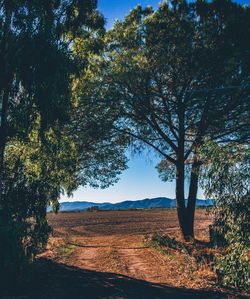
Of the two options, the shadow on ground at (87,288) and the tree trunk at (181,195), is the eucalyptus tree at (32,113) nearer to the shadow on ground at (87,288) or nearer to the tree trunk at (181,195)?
the shadow on ground at (87,288)

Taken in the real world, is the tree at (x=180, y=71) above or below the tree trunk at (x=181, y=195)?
above

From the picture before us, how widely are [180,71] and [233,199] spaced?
12.5 m

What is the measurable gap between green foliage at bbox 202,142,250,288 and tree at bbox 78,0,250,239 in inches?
360

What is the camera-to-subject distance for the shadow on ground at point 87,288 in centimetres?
1211

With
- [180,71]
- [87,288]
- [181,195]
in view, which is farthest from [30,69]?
[181,195]

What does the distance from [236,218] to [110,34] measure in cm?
1518

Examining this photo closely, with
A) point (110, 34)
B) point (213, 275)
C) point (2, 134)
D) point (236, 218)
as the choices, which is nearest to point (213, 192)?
point (236, 218)

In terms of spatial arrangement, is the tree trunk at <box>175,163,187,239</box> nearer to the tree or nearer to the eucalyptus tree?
the tree

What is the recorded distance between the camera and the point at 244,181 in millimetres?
10844

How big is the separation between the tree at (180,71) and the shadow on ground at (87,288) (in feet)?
27.1

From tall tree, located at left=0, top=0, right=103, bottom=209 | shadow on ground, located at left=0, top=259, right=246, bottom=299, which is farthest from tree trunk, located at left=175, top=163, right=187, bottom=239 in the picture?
tall tree, located at left=0, top=0, right=103, bottom=209

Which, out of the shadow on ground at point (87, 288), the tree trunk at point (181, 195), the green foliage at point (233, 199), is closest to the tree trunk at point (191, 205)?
the tree trunk at point (181, 195)

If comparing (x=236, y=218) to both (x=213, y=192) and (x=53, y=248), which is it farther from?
(x=53, y=248)

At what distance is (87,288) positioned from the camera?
13133mm
